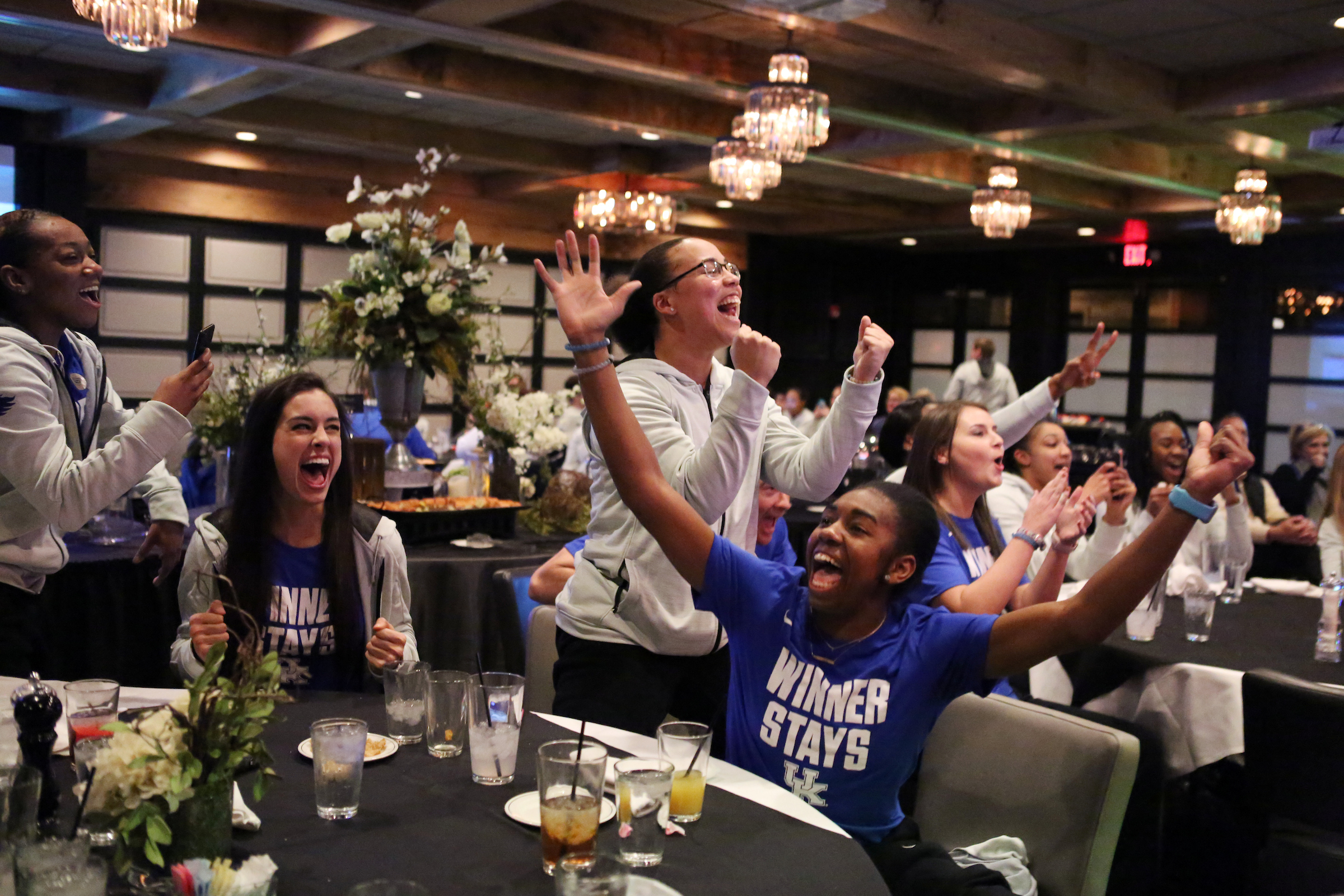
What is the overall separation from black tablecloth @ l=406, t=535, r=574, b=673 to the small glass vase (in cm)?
256

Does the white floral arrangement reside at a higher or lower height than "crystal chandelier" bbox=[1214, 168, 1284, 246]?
lower

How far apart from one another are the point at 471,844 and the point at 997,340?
43.8ft

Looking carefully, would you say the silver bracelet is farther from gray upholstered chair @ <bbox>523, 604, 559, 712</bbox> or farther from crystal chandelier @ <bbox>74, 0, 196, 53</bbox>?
crystal chandelier @ <bbox>74, 0, 196, 53</bbox>

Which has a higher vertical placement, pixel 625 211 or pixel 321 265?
pixel 625 211

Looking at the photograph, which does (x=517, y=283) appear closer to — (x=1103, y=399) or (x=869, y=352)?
(x=1103, y=399)

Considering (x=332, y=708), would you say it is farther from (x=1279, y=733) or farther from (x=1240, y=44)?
(x=1240, y=44)

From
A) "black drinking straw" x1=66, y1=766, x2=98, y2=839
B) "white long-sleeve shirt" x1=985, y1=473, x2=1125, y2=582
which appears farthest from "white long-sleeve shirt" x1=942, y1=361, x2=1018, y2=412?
"black drinking straw" x1=66, y1=766, x2=98, y2=839

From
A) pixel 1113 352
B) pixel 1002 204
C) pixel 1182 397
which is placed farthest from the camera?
pixel 1113 352

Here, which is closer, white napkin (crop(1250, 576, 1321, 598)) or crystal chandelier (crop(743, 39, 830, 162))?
white napkin (crop(1250, 576, 1321, 598))

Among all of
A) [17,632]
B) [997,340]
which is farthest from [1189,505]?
[997,340]

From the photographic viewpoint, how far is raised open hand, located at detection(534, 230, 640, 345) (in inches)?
68.4

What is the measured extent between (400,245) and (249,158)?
5902mm

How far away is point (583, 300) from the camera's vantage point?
176 centimetres

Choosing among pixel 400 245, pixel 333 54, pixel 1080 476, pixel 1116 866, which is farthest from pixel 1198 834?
pixel 1080 476
